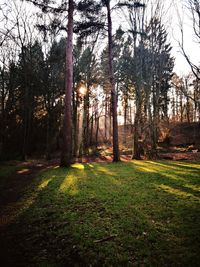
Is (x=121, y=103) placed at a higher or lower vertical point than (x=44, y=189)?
higher

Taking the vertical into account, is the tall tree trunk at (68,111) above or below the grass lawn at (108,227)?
above

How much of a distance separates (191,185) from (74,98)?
1653 cm

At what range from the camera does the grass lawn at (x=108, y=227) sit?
2791mm

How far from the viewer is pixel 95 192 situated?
18.6ft

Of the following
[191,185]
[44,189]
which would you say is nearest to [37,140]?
[44,189]

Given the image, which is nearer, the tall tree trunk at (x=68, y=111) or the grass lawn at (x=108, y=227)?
the grass lawn at (x=108, y=227)

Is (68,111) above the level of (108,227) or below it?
above

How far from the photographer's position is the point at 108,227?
11.8ft

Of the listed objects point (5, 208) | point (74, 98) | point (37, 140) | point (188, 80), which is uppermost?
point (188, 80)

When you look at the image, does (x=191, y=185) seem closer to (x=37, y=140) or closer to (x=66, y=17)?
(x=66, y=17)

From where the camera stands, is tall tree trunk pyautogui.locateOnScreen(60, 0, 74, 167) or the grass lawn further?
tall tree trunk pyautogui.locateOnScreen(60, 0, 74, 167)

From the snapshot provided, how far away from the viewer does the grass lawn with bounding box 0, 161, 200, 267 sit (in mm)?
2791

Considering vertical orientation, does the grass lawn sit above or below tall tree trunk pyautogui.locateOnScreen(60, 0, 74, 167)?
below

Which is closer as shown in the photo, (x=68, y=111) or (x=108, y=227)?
(x=108, y=227)
